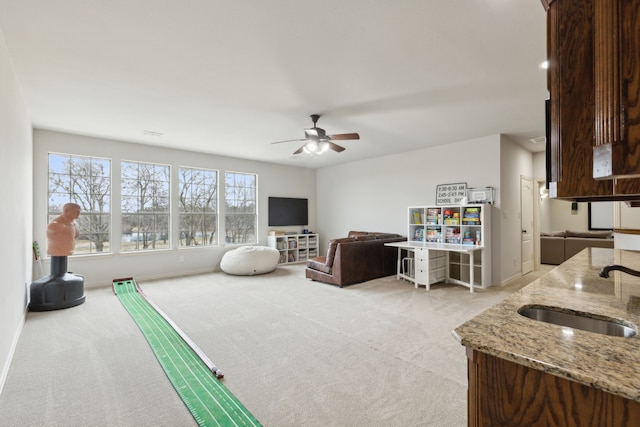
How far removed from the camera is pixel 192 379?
2285mm

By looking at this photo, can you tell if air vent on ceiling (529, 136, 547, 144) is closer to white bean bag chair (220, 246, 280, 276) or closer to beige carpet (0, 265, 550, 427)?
beige carpet (0, 265, 550, 427)

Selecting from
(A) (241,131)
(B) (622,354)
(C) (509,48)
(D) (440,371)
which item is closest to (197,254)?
(A) (241,131)

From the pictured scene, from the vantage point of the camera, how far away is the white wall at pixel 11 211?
2443 mm

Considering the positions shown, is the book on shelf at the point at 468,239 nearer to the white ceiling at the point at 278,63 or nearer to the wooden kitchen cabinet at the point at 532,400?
the white ceiling at the point at 278,63

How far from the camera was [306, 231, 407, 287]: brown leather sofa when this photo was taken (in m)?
5.12

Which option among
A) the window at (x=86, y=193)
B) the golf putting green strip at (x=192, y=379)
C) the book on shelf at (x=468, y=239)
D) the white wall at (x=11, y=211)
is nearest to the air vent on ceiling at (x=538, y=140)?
the book on shelf at (x=468, y=239)

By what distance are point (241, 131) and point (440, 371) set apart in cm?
418

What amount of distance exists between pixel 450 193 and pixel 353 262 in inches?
89.1

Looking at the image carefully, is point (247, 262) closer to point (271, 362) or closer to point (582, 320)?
point (271, 362)

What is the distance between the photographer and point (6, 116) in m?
2.60

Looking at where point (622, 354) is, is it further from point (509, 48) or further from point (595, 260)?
point (509, 48)

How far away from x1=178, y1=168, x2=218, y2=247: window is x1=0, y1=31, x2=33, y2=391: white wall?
261cm

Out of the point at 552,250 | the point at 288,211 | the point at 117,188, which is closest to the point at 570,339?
the point at 117,188

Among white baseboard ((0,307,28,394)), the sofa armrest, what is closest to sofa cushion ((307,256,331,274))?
white baseboard ((0,307,28,394))
